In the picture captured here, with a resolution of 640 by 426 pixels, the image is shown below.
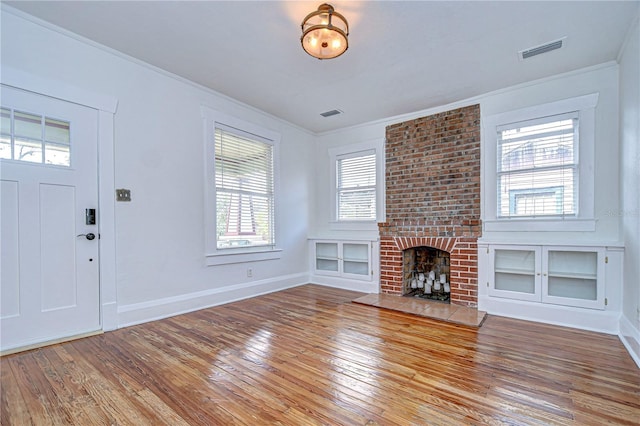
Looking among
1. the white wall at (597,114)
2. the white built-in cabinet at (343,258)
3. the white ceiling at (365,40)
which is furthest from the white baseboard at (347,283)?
the white ceiling at (365,40)

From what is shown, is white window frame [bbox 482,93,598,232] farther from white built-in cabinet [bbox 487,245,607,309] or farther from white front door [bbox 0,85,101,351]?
white front door [bbox 0,85,101,351]

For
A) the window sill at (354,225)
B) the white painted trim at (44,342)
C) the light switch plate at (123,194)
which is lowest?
the white painted trim at (44,342)

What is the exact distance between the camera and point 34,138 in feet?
8.63

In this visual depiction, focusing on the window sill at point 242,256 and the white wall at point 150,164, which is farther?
the window sill at point 242,256

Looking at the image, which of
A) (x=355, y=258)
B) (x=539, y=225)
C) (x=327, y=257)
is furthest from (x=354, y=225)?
(x=539, y=225)

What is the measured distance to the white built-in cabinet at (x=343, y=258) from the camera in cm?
494

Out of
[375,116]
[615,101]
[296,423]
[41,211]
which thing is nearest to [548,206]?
[615,101]

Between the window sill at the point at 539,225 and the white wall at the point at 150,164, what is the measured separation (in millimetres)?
3526

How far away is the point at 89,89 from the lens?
2.92 metres

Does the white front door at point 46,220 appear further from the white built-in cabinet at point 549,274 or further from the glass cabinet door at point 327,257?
the white built-in cabinet at point 549,274

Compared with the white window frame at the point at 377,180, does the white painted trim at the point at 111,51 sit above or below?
above

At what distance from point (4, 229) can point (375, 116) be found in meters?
4.52

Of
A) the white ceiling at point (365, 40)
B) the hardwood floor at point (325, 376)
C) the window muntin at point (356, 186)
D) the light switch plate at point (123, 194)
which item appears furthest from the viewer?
the window muntin at point (356, 186)

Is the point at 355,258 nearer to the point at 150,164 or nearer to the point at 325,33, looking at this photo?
the point at 150,164
